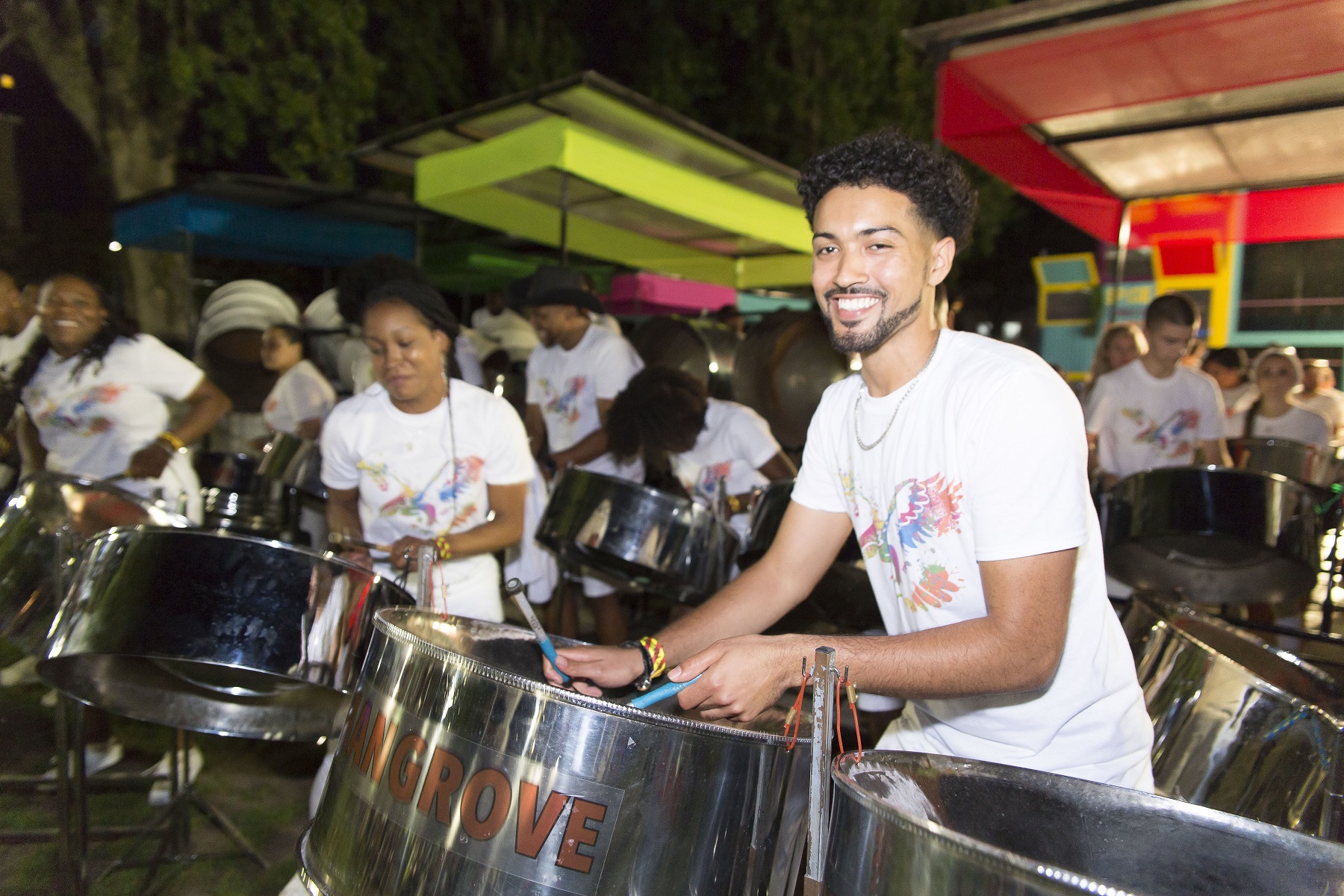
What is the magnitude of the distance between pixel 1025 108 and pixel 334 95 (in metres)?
5.52

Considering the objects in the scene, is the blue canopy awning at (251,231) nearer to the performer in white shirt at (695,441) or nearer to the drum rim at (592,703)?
the performer in white shirt at (695,441)

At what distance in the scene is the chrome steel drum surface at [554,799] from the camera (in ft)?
2.68

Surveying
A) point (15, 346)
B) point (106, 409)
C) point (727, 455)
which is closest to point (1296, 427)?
point (727, 455)

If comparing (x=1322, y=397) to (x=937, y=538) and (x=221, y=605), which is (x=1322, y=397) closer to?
(x=937, y=538)

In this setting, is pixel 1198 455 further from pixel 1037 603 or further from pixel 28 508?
pixel 28 508

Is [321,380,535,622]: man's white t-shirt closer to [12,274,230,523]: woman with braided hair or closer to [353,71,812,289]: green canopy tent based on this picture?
[12,274,230,523]: woman with braided hair

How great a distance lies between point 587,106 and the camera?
12.9 ft

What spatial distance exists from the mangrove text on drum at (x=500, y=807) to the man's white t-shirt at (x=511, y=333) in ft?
16.8

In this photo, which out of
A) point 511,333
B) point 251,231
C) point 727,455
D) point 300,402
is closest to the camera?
point 727,455

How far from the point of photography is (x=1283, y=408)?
13.9 ft

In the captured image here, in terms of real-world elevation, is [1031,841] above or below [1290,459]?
below

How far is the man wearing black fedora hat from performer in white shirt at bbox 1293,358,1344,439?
3.28 m

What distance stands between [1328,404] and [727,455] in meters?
3.55

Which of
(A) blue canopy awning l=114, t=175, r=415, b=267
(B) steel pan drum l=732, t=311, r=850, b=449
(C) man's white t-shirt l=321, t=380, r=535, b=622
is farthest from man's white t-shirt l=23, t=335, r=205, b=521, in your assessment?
(A) blue canopy awning l=114, t=175, r=415, b=267
